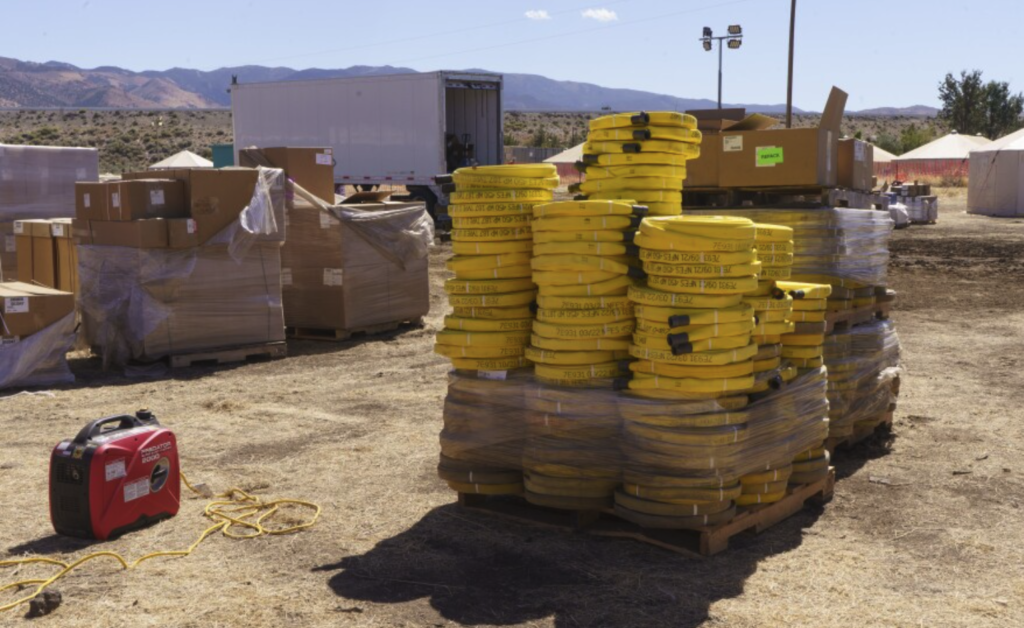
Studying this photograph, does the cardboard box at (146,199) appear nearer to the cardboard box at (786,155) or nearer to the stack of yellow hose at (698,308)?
the cardboard box at (786,155)

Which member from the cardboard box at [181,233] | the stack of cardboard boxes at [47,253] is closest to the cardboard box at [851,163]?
the cardboard box at [181,233]

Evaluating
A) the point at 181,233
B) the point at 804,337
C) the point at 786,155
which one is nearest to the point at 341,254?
the point at 181,233

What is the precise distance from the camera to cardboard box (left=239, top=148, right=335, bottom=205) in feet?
40.3

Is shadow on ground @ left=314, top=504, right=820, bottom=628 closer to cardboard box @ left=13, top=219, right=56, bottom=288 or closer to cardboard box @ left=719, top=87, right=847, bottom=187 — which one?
cardboard box @ left=719, top=87, right=847, bottom=187

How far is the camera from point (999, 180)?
32.9 metres

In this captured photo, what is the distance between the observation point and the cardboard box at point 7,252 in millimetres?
13250

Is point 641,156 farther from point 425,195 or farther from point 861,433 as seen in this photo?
point 425,195

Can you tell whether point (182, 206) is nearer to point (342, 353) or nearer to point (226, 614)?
point (342, 353)

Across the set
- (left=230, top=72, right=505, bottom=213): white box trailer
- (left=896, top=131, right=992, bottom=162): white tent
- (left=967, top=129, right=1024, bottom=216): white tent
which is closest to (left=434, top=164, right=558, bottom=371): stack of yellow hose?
(left=230, top=72, right=505, bottom=213): white box trailer

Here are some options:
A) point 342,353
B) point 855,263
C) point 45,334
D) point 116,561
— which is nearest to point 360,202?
point 342,353

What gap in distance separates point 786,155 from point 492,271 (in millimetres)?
2634

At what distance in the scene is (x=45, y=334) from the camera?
31.8 ft

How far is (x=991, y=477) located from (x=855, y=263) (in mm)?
1672

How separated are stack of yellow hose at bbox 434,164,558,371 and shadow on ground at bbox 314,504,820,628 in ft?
3.23
